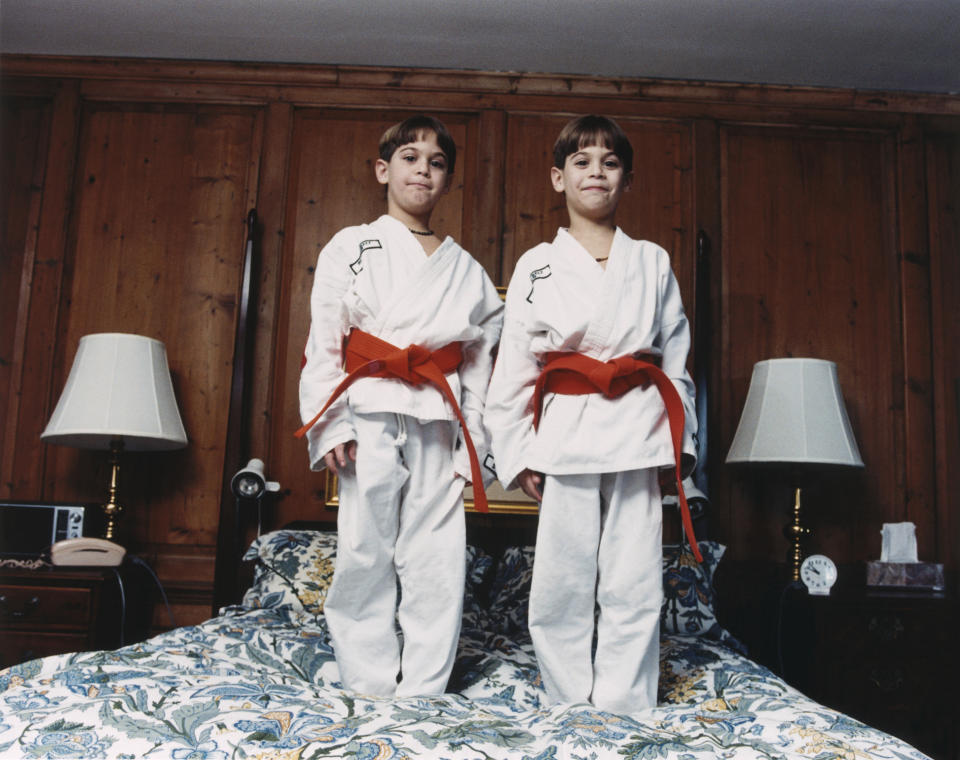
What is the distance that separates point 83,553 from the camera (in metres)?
2.29

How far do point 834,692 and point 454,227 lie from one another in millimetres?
1834

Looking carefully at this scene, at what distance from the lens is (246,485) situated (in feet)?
8.34

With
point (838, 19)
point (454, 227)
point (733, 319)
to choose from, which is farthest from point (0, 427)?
point (838, 19)

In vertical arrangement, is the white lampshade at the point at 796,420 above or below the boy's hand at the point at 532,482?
above

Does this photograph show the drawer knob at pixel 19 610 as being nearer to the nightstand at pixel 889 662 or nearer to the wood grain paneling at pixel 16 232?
the wood grain paneling at pixel 16 232

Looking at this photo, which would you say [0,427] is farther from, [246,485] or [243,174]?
[243,174]

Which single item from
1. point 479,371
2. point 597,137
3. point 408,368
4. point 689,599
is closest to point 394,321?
point 408,368

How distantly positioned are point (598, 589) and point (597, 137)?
0.90 meters

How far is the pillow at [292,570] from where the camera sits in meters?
2.16

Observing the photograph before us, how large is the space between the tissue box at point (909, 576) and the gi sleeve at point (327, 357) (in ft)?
5.31

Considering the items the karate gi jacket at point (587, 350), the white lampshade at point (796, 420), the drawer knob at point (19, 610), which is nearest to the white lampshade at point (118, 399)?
the drawer knob at point (19, 610)

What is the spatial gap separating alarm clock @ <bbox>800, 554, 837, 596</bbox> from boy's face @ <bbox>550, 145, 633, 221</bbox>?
3.82ft

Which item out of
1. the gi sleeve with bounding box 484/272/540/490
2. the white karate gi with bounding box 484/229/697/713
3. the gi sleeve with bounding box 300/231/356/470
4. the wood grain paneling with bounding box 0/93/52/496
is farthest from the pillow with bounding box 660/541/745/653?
the wood grain paneling with bounding box 0/93/52/496

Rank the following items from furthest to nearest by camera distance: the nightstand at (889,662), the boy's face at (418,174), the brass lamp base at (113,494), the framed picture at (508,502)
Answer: the framed picture at (508,502), the brass lamp base at (113,494), the nightstand at (889,662), the boy's face at (418,174)
